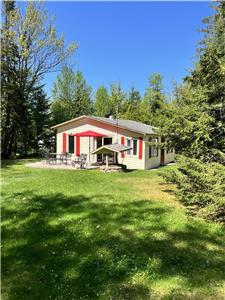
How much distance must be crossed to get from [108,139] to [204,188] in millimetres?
11923

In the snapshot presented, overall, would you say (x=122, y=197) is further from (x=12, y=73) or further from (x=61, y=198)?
(x=12, y=73)

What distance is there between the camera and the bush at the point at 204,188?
264 inches

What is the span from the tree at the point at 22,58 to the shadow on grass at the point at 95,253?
17401 millimetres

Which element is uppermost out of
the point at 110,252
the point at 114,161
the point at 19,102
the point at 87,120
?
the point at 19,102

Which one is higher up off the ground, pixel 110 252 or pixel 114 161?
pixel 114 161

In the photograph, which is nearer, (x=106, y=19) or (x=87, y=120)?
(x=106, y=19)

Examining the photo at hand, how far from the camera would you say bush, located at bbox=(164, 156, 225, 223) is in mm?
6715

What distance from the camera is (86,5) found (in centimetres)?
869

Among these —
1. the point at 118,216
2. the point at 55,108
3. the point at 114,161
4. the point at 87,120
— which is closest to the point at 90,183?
the point at 118,216

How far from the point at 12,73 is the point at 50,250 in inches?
812

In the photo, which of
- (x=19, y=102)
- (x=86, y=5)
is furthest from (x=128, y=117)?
(x=86, y=5)

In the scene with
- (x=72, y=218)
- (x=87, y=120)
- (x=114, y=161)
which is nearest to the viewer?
(x=72, y=218)

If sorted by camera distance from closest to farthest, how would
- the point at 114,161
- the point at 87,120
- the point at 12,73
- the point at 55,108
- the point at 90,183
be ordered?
1. the point at 90,183
2. the point at 114,161
3. the point at 87,120
4. the point at 12,73
5. the point at 55,108

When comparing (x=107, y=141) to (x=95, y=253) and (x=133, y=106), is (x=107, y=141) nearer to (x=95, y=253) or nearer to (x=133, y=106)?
(x=95, y=253)
